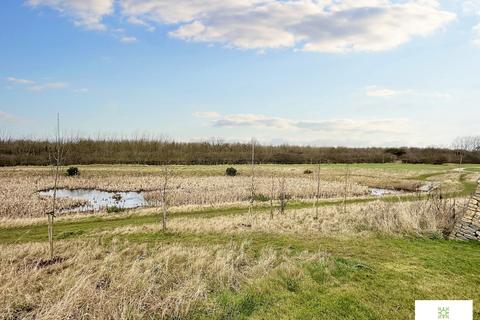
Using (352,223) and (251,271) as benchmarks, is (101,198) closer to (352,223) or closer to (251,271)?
(352,223)

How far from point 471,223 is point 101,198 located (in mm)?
28503

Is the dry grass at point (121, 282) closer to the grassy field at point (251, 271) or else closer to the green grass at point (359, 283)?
the grassy field at point (251, 271)

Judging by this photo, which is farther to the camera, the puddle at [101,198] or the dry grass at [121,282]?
the puddle at [101,198]

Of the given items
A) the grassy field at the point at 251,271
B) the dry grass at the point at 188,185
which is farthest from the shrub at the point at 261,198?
the grassy field at the point at 251,271

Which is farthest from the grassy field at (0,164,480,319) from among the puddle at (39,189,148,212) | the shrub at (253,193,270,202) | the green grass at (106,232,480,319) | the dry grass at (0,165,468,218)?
the shrub at (253,193,270,202)

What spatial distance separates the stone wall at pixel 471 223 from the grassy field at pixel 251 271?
0.52 metres

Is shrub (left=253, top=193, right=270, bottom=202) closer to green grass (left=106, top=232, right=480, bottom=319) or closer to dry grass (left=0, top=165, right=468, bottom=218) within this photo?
dry grass (left=0, top=165, right=468, bottom=218)

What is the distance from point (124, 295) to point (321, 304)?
3.90m

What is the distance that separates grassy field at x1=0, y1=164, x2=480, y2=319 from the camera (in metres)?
7.32

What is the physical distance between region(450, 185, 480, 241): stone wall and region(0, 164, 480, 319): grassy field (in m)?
0.52

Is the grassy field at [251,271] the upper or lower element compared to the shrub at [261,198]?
upper

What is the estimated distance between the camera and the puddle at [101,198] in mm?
28850

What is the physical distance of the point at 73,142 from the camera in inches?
3140

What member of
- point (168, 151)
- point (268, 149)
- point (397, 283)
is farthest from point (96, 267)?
point (268, 149)
